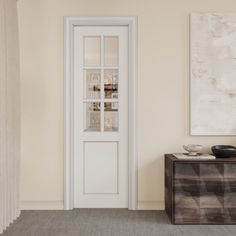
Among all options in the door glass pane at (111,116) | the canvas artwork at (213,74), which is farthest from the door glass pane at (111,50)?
the canvas artwork at (213,74)

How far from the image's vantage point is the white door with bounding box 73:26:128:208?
451 cm

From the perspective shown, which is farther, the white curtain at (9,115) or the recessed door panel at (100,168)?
the recessed door panel at (100,168)

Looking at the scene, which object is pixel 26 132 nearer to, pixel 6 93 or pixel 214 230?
pixel 6 93

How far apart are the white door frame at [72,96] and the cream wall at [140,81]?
70 mm

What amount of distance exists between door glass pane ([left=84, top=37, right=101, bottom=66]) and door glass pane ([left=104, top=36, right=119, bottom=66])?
0.09 metres

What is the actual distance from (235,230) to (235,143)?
3.75 feet

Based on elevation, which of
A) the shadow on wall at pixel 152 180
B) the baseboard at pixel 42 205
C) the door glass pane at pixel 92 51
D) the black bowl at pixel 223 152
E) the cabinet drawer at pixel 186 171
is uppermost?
the door glass pane at pixel 92 51

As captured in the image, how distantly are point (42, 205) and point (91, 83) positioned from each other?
5.39 ft

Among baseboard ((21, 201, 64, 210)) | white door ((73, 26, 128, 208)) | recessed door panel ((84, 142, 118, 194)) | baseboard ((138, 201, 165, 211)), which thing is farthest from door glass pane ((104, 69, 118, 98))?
baseboard ((21, 201, 64, 210))

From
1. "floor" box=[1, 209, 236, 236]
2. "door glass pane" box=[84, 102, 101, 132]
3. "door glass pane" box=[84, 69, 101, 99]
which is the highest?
"door glass pane" box=[84, 69, 101, 99]

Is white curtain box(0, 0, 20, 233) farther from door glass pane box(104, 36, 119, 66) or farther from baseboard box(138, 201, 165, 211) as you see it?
baseboard box(138, 201, 165, 211)

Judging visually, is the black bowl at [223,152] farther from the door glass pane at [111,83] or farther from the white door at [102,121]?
the door glass pane at [111,83]

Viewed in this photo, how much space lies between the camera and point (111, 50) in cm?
454

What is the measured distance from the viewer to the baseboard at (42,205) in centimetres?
445
